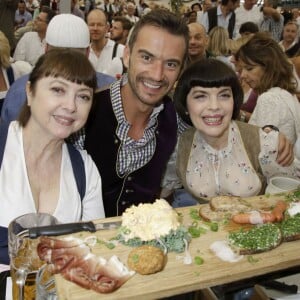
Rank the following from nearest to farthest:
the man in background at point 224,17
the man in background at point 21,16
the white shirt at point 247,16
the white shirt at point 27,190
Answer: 1. the white shirt at point 27,190
2. the man in background at point 224,17
3. the white shirt at point 247,16
4. the man in background at point 21,16

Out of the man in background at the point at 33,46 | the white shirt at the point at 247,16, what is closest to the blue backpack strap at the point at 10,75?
the man in background at the point at 33,46

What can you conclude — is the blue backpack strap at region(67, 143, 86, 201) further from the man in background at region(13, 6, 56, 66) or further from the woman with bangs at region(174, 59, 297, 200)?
the man in background at region(13, 6, 56, 66)

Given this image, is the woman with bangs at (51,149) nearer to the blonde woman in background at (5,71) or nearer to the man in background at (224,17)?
the blonde woman in background at (5,71)

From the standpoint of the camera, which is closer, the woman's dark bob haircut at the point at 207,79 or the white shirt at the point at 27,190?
the white shirt at the point at 27,190

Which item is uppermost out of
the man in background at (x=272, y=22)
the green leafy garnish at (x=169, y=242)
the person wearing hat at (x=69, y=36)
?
the man in background at (x=272, y=22)

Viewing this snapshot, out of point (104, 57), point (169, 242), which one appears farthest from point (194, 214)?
point (104, 57)

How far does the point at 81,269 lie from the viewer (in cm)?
114

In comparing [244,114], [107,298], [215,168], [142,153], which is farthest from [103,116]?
[244,114]

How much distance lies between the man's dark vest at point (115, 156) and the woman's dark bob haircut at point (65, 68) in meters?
0.34

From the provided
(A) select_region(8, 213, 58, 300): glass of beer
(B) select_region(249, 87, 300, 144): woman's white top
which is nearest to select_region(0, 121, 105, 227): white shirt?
(A) select_region(8, 213, 58, 300): glass of beer

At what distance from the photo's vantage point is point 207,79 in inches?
69.9

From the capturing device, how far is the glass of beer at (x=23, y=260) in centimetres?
113

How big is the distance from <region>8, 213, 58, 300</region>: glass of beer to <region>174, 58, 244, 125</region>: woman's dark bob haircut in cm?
91

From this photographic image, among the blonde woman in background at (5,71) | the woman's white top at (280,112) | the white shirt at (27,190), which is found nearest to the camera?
the white shirt at (27,190)
